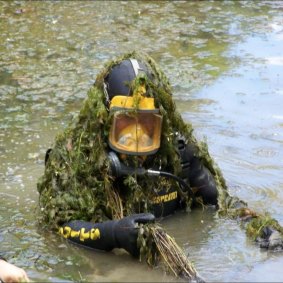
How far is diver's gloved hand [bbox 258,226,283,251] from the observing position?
4.64 m

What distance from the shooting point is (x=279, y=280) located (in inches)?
168

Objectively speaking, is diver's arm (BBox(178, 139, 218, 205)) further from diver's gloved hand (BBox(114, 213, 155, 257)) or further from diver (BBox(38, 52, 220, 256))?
diver's gloved hand (BBox(114, 213, 155, 257))

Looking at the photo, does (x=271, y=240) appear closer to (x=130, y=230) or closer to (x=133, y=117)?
(x=130, y=230)

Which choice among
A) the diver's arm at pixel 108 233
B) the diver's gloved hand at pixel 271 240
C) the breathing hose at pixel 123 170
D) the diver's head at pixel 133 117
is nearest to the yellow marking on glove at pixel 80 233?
the diver's arm at pixel 108 233

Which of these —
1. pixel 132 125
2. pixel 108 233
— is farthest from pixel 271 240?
pixel 132 125

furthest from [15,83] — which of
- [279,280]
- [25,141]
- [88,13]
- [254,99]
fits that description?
[279,280]

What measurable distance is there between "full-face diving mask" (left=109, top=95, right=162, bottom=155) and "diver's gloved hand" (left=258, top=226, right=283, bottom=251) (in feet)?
2.76

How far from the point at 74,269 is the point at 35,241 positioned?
51 centimetres

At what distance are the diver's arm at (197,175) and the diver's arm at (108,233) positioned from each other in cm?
85

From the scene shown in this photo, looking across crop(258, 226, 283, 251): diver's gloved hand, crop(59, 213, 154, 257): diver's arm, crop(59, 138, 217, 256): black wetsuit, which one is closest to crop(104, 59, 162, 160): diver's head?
crop(59, 138, 217, 256): black wetsuit

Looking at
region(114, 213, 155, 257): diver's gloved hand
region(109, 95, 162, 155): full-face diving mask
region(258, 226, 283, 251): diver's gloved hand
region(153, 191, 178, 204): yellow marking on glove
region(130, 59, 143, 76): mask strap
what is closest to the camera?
region(114, 213, 155, 257): diver's gloved hand

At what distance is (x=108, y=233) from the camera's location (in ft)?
15.0

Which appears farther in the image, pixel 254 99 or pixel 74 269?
pixel 254 99

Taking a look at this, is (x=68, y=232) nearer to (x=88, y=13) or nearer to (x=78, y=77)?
(x=78, y=77)
